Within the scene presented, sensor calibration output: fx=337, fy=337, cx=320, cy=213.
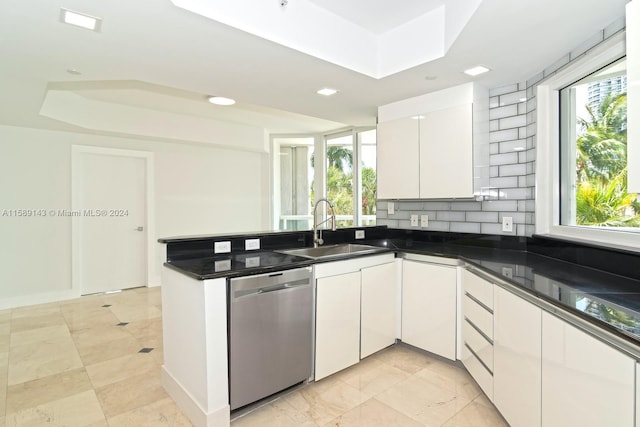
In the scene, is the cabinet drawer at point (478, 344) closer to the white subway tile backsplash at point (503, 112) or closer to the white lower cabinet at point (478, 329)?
the white lower cabinet at point (478, 329)

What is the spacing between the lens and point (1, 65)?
2371 millimetres

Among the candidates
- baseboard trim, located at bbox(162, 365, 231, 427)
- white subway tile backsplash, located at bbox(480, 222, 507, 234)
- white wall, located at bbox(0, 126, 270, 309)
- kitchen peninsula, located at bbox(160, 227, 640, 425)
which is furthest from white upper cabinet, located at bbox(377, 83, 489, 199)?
white wall, located at bbox(0, 126, 270, 309)

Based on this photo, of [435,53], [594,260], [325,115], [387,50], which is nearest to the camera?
[594,260]

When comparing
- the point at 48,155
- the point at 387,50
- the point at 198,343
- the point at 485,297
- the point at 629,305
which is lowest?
the point at 198,343

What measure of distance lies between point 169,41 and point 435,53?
170cm

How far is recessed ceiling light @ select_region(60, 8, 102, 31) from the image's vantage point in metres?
1.73

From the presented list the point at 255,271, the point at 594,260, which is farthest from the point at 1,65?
the point at 594,260

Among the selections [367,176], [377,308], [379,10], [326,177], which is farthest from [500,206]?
[326,177]

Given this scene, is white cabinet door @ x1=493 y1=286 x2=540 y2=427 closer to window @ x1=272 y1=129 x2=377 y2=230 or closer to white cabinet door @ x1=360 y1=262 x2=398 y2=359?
white cabinet door @ x1=360 y1=262 x2=398 y2=359

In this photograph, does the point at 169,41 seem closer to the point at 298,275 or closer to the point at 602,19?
the point at 298,275

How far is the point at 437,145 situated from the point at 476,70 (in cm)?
64

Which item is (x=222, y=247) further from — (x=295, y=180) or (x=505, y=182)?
(x=295, y=180)

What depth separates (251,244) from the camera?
8.43ft

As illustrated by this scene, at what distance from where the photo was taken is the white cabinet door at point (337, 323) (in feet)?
7.59
